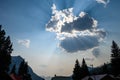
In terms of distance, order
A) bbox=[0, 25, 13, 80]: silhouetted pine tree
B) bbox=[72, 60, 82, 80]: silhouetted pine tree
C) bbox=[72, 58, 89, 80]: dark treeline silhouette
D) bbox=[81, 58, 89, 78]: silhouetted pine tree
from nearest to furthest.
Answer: bbox=[0, 25, 13, 80]: silhouetted pine tree < bbox=[72, 60, 82, 80]: silhouetted pine tree < bbox=[72, 58, 89, 80]: dark treeline silhouette < bbox=[81, 58, 89, 78]: silhouetted pine tree

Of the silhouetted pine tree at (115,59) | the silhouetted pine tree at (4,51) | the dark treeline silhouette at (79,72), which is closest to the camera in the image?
the silhouetted pine tree at (4,51)

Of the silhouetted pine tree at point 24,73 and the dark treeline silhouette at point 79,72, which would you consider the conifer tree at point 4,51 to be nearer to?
the silhouetted pine tree at point 24,73

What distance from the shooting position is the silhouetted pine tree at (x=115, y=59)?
85000 mm

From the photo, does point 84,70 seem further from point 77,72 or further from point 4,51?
point 4,51

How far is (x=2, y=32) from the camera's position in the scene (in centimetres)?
5541

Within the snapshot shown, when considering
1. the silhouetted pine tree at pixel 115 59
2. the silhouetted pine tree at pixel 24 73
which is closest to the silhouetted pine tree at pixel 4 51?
the silhouetted pine tree at pixel 24 73

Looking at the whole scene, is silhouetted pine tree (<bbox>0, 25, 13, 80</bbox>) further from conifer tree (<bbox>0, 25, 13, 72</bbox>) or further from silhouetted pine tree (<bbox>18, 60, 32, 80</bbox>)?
silhouetted pine tree (<bbox>18, 60, 32, 80</bbox>)

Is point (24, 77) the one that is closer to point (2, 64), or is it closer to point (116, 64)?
point (2, 64)

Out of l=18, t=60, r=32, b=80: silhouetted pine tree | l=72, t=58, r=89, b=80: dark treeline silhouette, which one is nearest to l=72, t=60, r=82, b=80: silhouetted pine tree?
l=72, t=58, r=89, b=80: dark treeline silhouette

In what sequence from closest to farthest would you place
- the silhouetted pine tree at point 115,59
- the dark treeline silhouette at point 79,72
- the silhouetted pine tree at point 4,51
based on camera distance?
the silhouetted pine tree at point 4,51 < the silhouetted pine tree at point 115,59 < the dark treeline silhouette at point 79,72

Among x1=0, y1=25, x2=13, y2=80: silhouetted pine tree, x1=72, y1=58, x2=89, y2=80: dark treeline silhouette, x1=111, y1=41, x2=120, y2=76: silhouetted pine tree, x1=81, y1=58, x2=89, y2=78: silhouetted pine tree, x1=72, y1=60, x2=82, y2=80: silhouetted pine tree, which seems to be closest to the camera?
x1=0, y1=25, x2=13, y2=80: silhouetted pine tree

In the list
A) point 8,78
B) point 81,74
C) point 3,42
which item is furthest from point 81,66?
point 8,78

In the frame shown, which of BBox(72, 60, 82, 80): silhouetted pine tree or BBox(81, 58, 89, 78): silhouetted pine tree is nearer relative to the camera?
BBox(72, 60, 82, 80): silhouetted pine tree

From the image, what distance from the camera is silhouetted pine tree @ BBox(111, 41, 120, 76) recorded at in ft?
279
